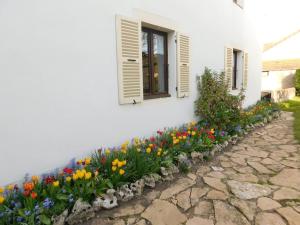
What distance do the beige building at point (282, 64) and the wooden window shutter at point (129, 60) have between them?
55.3ft

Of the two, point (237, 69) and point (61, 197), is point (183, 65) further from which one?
point (237, 69)

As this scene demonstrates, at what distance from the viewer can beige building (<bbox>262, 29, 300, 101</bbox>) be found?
19289mm

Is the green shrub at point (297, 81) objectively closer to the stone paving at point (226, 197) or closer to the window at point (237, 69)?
the window at point (237, 69)

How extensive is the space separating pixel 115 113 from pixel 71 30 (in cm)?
137

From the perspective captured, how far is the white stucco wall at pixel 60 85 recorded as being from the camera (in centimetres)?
237

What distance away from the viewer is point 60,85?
277 centimetres

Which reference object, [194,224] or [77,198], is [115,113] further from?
[194,224]

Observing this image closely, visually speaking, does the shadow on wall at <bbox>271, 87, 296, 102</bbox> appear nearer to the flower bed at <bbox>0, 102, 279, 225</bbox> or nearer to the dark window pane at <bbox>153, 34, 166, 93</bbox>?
the dark window pane at <bbox>153, 34, 166, 93</bbox>

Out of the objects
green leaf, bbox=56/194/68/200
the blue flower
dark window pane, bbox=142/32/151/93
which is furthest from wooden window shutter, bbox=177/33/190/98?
the blue flower

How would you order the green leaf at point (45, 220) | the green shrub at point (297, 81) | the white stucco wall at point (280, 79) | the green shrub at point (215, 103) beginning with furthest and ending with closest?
the white stucco wall at point (280, 79) → the green shrub at point (297, 81) → the green shrub at point (215, 103) → the green leaf at point (45, 220)

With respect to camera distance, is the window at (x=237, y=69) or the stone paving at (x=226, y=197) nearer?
the stone paving at (x=226, y=197)

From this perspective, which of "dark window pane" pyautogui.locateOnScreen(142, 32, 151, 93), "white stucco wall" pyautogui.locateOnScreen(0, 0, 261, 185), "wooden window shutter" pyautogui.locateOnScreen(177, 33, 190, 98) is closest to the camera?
"white stucco wall" pyautogui.locateOnScreen(0, 0, 261, 185)

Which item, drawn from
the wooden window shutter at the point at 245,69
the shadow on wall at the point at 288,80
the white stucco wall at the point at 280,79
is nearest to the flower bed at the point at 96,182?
the wooden window shutter at the point at 245,69

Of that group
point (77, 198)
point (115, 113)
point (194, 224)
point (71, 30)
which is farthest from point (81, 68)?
point (194, 224)
